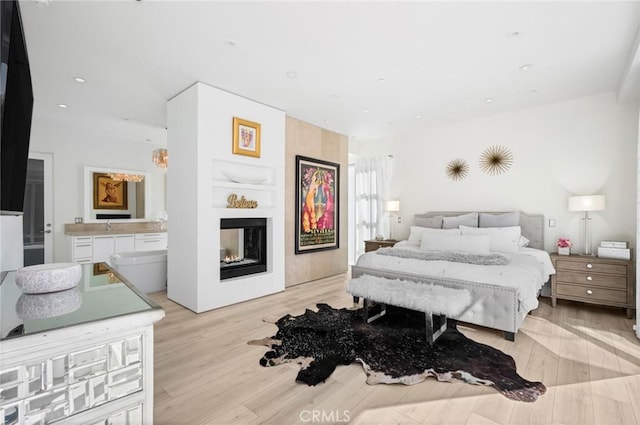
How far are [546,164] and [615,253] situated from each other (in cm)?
143

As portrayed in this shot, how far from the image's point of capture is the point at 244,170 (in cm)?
405

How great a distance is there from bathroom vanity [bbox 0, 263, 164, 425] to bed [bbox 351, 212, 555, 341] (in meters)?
2.80

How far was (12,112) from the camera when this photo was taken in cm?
155

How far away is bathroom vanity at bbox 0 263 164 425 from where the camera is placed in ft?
2.96

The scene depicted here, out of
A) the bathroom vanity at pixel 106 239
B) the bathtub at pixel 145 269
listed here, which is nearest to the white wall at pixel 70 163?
the bathroom vanity at pixel 106 239

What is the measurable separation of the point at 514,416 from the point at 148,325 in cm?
204

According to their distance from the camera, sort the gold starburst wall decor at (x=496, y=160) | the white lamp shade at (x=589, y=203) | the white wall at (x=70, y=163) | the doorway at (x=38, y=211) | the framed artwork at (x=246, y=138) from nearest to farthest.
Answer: the white lamp shade at (x=589, y=203)
the framed artwork at (x=246, y=138)
the gold starburst wall decor at (x=496, y=160)
the doorway at (x=38, y=211)
the white wall at (x=70, y=163)

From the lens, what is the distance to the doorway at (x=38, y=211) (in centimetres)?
514

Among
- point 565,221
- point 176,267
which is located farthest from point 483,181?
point 176,267

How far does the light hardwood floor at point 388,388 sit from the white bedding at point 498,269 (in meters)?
0.48

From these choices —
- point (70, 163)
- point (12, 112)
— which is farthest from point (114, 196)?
point (12, 112)

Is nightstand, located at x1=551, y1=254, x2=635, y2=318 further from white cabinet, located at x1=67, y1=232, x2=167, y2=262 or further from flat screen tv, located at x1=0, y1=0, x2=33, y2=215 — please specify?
white cabinet, located at x1=67, y1=232, x2=167, y2=262

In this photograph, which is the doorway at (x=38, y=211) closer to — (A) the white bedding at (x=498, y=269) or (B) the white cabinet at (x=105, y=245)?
(B) the white cabinet at (x=105, y=245)

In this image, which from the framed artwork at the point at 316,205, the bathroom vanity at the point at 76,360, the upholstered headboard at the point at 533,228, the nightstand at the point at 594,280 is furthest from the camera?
the framed artwork at the point at 316,205
